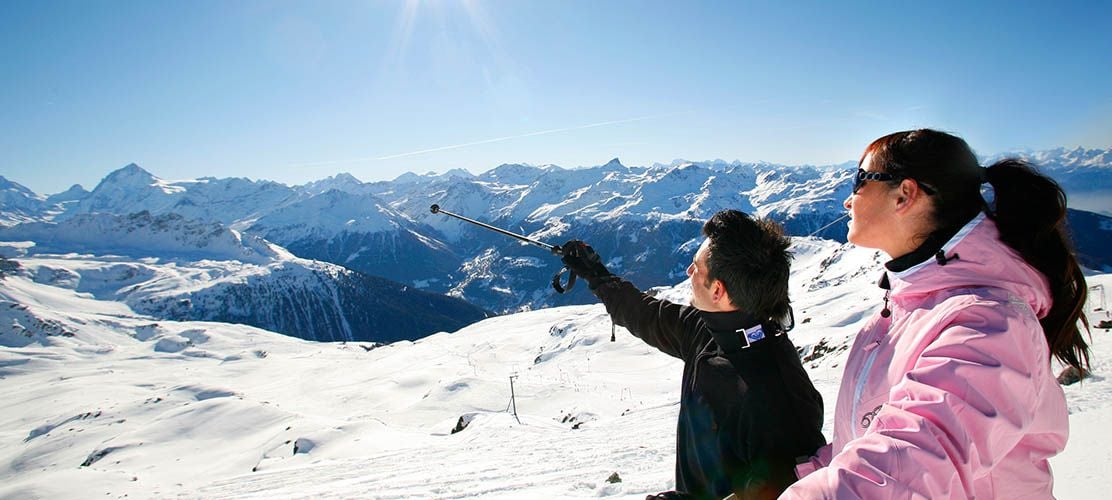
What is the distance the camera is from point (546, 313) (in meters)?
117

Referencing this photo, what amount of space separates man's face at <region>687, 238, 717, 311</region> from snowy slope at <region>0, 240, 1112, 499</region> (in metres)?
4.45

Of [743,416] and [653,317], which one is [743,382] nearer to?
[743,416]

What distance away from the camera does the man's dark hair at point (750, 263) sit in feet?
10.6

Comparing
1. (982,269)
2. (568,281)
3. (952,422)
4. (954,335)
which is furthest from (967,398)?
(568,281)

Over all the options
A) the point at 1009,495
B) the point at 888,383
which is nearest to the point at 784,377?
the point at 888,383

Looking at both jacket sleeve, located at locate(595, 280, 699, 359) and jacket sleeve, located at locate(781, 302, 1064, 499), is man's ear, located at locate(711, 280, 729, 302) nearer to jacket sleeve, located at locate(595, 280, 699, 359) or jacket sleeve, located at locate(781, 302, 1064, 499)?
jacket sleeve, located at locate(595, 280, 699, 359)

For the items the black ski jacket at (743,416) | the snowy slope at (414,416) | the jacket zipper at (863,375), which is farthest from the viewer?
the snowy slope at (414,416)

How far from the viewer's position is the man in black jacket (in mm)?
2783

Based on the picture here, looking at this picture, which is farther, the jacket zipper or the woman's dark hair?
the jacket zipper

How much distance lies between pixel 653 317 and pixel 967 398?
3.03m

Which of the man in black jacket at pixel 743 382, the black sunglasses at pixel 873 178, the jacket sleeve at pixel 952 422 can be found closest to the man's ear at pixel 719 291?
the man in black jacket at pixel 743 382

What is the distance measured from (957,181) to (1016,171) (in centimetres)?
23

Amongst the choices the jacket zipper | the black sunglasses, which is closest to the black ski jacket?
the jacket zipper

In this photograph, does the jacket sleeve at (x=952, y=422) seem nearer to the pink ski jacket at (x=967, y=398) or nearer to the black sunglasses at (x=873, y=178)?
the pink ski jacket at (x=967, y=398)
